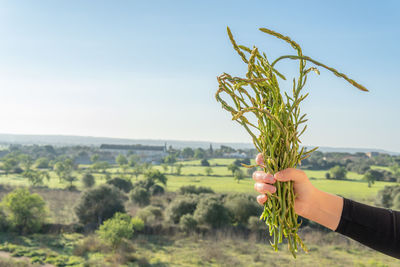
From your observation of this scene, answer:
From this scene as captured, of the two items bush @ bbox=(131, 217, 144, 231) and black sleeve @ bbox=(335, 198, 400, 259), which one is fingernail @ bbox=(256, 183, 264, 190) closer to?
black sleeve @ bbox=(335, 198, 400, 259)

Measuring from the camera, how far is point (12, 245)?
1761 cm

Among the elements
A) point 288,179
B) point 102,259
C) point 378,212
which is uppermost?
point 288,179

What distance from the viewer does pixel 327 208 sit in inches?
57.4

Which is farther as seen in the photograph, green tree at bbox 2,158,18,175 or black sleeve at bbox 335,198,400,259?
green tree at bbox 2,158,18,175

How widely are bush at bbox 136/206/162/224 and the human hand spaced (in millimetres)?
21932

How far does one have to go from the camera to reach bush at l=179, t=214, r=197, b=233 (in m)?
20.9

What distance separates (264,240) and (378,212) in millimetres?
20256

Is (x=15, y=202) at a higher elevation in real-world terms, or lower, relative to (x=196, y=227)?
higher

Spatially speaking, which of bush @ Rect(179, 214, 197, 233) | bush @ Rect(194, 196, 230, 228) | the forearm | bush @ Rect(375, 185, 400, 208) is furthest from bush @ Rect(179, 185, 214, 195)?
the forearm

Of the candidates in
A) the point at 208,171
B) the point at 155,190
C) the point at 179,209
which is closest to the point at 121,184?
the point at 155,190

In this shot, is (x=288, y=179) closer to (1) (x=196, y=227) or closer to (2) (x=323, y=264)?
(2) (x=323, y=264)

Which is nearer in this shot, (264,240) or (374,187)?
(264,240)

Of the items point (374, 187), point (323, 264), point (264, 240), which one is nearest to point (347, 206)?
point (323, 264)

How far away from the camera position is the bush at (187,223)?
20.9 m
